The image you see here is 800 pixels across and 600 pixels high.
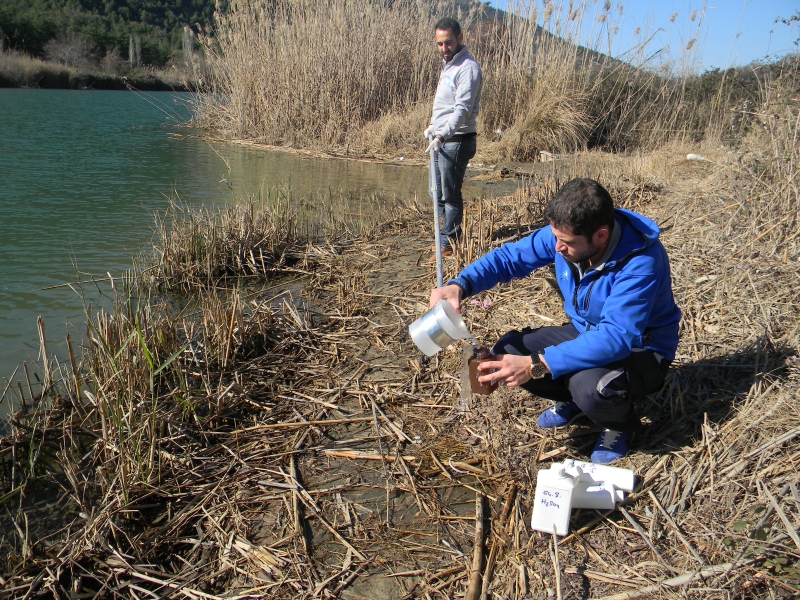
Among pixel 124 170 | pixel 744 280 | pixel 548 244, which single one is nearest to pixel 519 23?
pixel 124 170

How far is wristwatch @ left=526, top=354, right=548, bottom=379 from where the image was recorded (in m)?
2.44

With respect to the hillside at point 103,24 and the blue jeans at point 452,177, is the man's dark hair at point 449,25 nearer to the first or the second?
the blue jeans at point 452,177

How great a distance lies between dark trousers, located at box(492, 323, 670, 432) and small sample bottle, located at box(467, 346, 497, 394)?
263 mm

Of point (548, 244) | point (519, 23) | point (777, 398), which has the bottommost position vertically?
point (777, 398)

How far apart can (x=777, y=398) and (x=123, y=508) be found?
2813 millimetres

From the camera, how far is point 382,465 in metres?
2.89

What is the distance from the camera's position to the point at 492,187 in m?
10.0

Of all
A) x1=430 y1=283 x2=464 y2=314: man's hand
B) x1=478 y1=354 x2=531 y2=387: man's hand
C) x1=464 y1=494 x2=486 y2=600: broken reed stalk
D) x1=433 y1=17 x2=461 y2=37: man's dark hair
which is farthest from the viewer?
x1=433 y1=17 x2=461 y2=37: man's dark hair

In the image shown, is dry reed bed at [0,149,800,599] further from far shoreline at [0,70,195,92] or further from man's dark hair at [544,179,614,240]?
far shoreline at [0,70,195,92]

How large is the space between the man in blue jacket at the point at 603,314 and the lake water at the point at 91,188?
331 centimetres

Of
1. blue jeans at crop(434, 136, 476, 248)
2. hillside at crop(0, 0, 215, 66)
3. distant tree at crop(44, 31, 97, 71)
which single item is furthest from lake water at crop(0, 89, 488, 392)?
distant tree at crop(44, 31, 97, 71)

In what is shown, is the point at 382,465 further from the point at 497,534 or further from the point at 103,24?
the point at 103,24

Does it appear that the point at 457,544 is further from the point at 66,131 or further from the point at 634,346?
the point at 66,131

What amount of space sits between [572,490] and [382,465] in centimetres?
92
